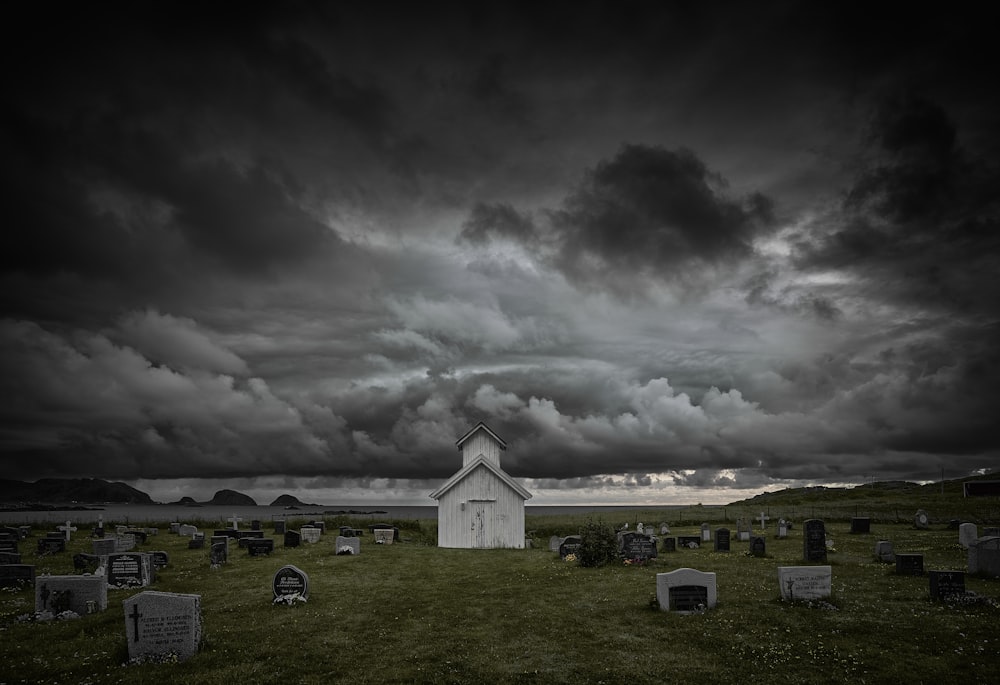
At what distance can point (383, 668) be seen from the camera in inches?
495

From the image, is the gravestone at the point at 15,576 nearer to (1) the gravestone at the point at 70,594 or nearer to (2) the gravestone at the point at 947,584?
(1) the gravestone at the point at 70,594

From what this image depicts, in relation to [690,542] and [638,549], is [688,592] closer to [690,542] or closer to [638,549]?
[638,549]

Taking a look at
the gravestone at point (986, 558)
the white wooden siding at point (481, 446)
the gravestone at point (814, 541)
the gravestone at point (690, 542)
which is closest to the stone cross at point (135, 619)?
the gravestone at point (986, 558)

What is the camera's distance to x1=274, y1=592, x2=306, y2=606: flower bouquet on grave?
1841 cm

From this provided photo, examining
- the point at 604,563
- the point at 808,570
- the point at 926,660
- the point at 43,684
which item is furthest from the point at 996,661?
the point at 43,684

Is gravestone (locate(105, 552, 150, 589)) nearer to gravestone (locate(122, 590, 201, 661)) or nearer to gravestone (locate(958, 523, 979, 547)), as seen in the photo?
gravestone (locate(122, 590, 201, 661))

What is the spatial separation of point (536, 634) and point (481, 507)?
2352 cm

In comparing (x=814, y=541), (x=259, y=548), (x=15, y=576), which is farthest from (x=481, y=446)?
(x=15, y=576)

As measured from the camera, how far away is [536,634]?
15250 millimetres

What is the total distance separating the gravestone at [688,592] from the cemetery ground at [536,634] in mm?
348

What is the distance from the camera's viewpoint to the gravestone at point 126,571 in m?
21.9

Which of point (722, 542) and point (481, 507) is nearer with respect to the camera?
point (722, 542)

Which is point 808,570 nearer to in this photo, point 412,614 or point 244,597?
point 412,614

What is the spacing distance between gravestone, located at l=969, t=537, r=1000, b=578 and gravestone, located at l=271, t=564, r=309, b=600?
22.0 metres
